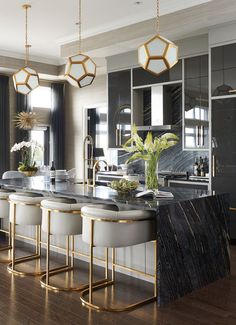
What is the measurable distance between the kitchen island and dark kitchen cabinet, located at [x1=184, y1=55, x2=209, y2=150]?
2.18 m

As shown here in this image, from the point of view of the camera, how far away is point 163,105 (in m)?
6.78

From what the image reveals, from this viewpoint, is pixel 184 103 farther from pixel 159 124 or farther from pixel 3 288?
pixel 3 288

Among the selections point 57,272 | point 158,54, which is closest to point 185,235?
point 57,272

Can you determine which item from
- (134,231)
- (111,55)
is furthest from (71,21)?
(134,231)

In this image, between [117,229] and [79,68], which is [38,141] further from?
[117,229]

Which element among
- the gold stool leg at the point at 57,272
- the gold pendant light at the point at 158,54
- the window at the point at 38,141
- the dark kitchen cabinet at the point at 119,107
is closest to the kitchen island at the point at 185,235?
the gold stool leg at the point at 57,272

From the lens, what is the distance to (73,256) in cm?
447

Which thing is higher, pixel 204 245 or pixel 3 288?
pixel 204 245

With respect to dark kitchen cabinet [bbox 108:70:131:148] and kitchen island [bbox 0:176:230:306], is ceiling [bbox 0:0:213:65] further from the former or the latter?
kitchen island [bbox 0:176:230:306]

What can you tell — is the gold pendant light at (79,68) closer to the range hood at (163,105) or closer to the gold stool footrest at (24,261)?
the gold stool footrest at (24,261)

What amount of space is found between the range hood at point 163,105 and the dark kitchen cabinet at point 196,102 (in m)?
0.44

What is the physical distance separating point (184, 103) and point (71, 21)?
218 cm

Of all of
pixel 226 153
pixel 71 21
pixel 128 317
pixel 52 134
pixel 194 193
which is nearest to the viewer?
pixel 128 317

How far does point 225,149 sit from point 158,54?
2296 millimetres
